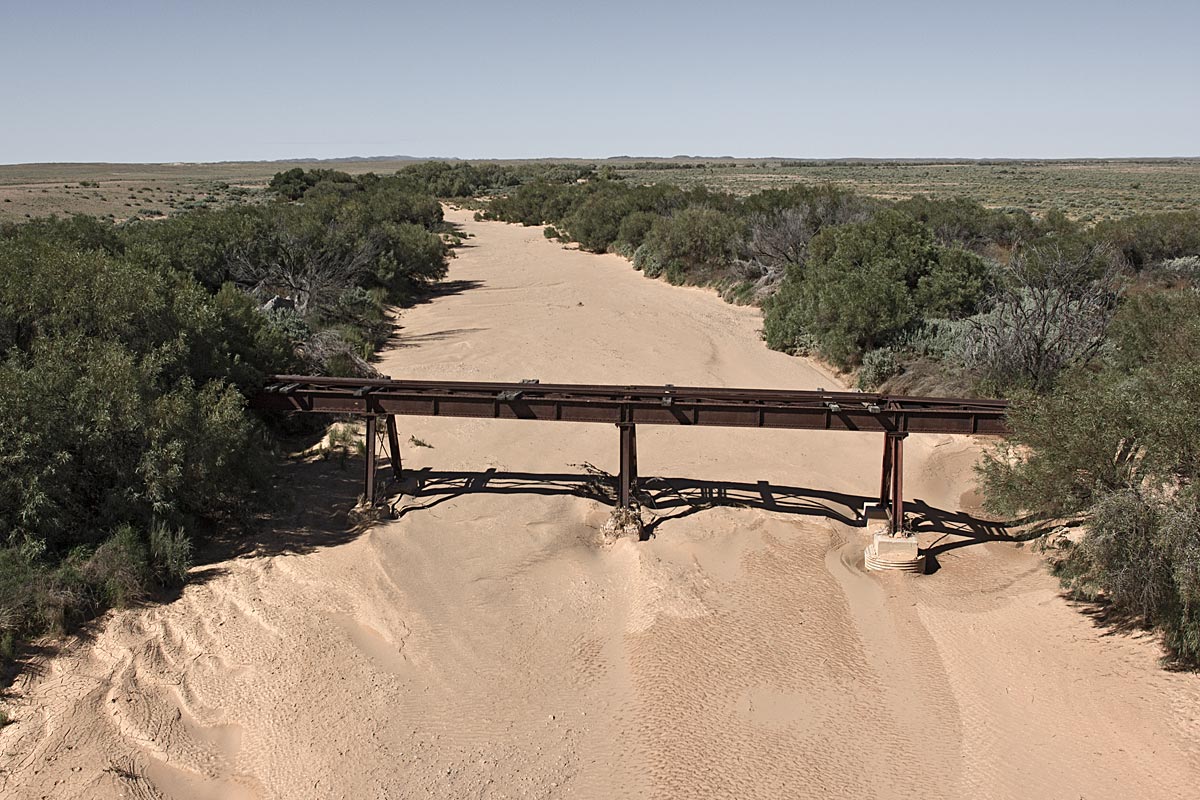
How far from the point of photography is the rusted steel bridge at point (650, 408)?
40.6 feet

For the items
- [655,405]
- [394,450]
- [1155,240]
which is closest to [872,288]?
[655,405]

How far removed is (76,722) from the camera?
28.6 ft

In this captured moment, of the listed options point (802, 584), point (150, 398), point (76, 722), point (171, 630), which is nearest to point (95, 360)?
point (150, 398)

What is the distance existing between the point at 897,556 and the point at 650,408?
4.04m

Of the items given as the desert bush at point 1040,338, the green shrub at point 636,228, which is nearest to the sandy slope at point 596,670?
the desert bush at point 1040,338

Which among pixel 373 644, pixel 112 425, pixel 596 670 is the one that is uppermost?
pixel 112 425

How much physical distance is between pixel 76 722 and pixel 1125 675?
36.4ft

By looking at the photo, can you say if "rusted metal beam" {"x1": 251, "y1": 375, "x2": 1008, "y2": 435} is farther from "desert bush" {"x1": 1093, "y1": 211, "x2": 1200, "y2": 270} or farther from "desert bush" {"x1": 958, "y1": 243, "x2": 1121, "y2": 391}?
"desert bush" {"x1": 1093, "y1": 211, "x2": 1200, "y2": 270}

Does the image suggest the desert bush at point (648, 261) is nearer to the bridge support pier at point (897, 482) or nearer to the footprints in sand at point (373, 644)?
the bridge support pier at point (897, 482)

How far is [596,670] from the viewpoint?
10164mm

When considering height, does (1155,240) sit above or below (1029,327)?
above

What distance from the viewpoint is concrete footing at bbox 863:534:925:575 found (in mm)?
12219

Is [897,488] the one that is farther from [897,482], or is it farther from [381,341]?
[381,341]

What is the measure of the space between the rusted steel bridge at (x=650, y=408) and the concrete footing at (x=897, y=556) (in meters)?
0.34
